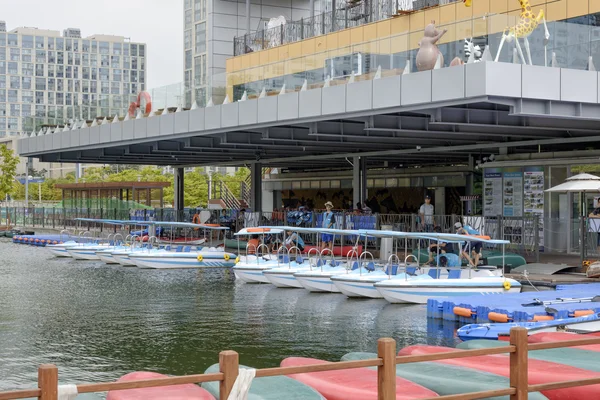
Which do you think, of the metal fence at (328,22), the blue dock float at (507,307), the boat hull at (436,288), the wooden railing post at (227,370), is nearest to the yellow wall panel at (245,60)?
the metal fence at (328,22)

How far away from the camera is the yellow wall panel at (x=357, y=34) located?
188 feet

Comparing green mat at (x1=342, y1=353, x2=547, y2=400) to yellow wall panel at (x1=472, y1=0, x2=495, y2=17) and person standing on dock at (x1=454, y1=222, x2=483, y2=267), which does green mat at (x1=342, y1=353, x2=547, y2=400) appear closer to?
person standing on dock at (x1=454, y1=222, x2=483, y2=267)

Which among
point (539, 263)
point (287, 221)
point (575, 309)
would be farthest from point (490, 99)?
point (287, 221)

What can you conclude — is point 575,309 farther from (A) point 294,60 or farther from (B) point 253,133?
(B) point 253,133

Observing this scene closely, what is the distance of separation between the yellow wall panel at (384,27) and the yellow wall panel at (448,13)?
467cm

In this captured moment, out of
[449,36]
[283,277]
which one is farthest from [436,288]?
[449,36]

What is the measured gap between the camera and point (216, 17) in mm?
71000

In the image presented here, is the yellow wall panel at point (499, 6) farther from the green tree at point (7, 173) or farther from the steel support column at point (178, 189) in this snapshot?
the green tree at point (7, 173)

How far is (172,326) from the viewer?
2361cm

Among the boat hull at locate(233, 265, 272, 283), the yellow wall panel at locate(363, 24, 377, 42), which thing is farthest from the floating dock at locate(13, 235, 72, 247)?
the boat hull at locate(233, 265, 272, 283)

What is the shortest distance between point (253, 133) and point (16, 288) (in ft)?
52.5

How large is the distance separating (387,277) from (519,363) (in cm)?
1938

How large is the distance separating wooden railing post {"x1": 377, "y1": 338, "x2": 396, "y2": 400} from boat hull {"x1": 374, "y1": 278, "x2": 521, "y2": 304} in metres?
18.5

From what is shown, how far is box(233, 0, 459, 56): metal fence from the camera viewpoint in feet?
181
